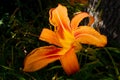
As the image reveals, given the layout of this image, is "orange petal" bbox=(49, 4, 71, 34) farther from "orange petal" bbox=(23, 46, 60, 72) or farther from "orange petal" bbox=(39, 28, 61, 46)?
"orange petal" bbox=(23, 46, 60, 72)

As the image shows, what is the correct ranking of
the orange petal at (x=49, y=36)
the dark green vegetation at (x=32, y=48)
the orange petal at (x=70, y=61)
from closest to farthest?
the orange petal at (x=70, y=61) < the orange petal at (x=49, y=36) < the dark green vegetation at (x=32, y=48)

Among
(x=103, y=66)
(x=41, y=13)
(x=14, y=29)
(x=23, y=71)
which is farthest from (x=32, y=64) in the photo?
(x=41, y=13)

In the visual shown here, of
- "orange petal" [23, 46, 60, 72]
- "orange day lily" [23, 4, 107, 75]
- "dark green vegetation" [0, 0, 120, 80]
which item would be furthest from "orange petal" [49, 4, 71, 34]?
"dark green vegetation" [0, 0, 120, 80]

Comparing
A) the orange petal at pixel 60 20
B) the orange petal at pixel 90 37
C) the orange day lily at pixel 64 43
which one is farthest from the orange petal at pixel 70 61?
the orange petal at pixel 60 20

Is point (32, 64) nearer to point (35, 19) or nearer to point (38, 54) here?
point (38, 54)

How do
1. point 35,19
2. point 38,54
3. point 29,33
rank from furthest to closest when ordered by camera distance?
point 35,19 < point 29,33 < point 38,54

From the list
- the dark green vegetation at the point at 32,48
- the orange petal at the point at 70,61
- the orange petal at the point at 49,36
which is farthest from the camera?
the dark green vegetation at the point at 32,48

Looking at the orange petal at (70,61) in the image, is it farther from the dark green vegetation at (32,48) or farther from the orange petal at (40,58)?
the dark green vegetation at (32,48)

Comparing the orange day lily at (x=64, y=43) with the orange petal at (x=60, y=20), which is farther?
the orange petal at (x=60, y=20)
